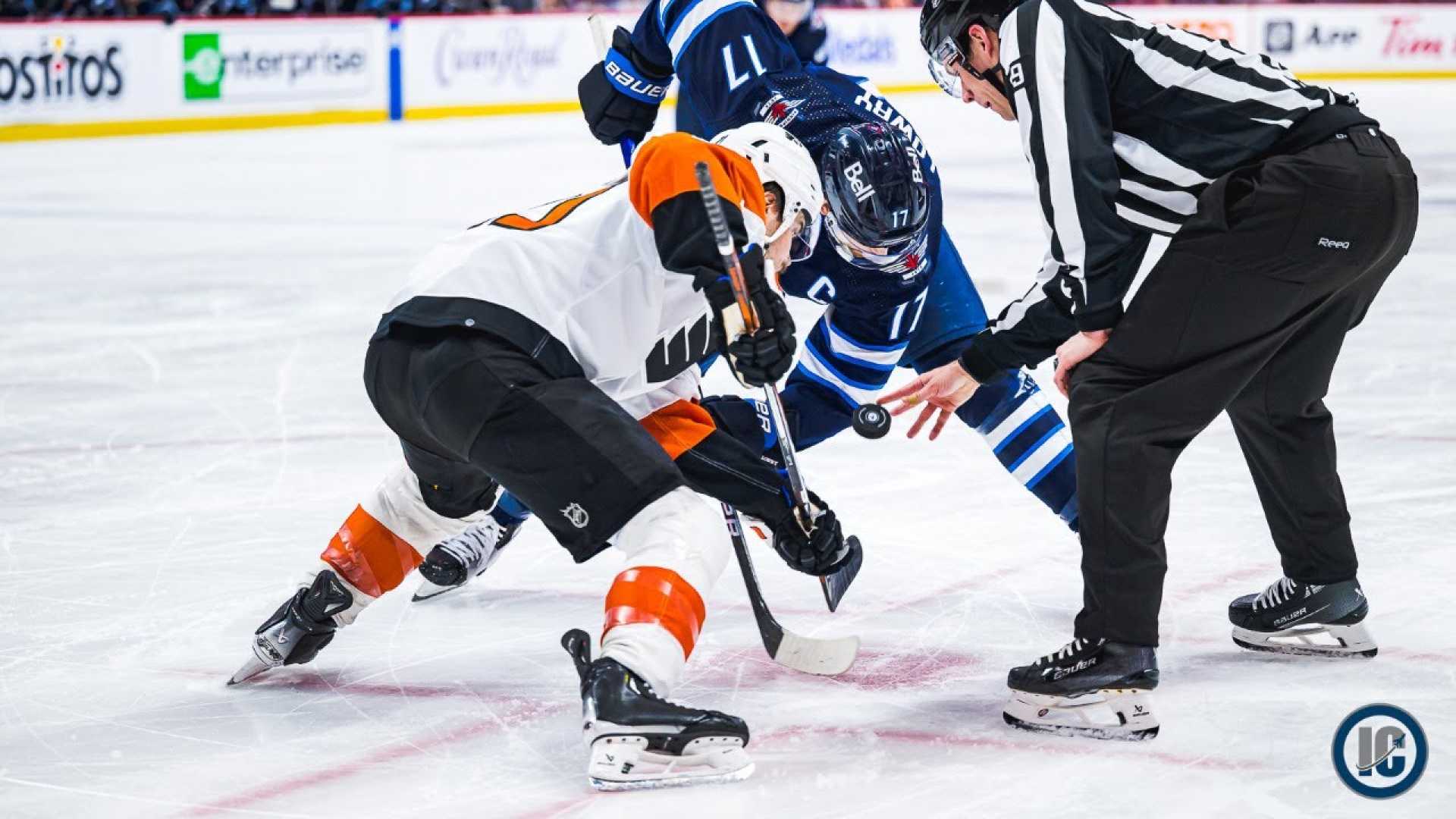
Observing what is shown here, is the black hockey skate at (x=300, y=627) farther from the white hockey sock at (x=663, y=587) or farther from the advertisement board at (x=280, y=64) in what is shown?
the advertisement board at (x=280, y=64)

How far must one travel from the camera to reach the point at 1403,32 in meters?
17.2

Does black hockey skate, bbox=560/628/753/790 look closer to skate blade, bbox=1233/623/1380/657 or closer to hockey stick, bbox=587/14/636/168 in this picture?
skate blade, bbox=1233/623/1380/657

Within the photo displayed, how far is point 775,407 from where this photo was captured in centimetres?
260

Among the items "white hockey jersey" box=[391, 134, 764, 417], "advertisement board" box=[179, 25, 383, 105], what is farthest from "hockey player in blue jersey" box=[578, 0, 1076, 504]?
"advertisement board" box=[179, 25, 383, 105]

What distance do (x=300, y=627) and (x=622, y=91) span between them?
1.50 meters

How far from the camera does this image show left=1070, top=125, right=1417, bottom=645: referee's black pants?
2.30 meters

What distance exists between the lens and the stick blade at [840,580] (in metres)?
2.87

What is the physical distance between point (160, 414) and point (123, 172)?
6106 millimetres

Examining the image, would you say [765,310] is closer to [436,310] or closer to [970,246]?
[436,310]

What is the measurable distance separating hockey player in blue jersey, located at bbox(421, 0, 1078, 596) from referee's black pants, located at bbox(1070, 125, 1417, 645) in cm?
57

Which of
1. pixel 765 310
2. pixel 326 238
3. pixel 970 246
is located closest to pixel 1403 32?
pixel 970 246

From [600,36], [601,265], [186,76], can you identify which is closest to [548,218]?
[601,265]

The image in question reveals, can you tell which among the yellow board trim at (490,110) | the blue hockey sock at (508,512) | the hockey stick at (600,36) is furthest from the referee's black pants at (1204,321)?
the yellow board trim at (490,110)

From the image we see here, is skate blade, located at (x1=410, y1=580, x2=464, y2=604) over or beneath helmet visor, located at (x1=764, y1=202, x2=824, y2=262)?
beneath
